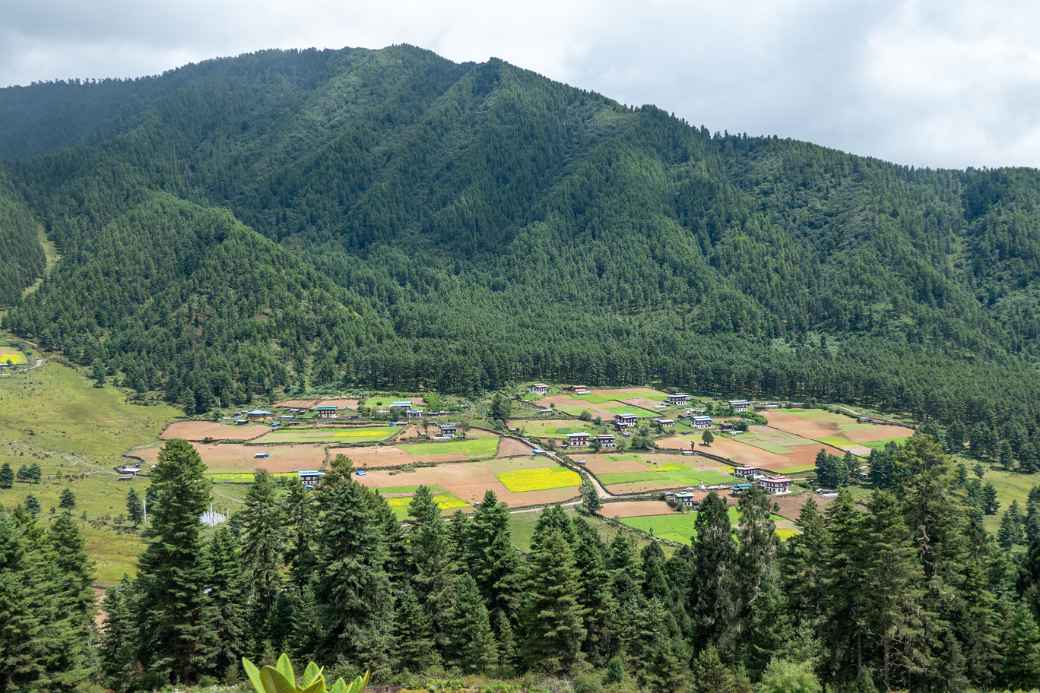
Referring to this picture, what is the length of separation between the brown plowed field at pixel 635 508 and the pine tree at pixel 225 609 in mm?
54104

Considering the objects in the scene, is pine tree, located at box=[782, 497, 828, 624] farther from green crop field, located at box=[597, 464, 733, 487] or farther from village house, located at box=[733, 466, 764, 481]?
village house, located at box=[733, 466, 764, 481]

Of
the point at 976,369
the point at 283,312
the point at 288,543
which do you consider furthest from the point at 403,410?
the point at 976,369

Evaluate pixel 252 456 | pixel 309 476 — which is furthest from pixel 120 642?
pixel 252 456

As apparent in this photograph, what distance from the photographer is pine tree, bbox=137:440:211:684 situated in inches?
1515

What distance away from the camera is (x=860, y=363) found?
186 meters

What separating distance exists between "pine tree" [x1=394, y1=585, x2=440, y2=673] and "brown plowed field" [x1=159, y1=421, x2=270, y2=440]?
9095 cm

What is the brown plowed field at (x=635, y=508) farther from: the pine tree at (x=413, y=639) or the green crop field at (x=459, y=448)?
the pine tree at (x=413, y=639)

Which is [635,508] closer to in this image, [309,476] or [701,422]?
[309,476]

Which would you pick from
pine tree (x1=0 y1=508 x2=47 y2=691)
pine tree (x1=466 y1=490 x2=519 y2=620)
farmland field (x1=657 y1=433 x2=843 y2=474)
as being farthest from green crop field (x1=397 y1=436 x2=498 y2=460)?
pine tree (x1=0 y1=508 x2=47 y2=691)

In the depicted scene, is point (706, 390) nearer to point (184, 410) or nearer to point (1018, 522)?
point (1018, 522)

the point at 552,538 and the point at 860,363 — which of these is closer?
the point at 552,538

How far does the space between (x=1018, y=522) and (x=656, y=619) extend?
71.3 meters

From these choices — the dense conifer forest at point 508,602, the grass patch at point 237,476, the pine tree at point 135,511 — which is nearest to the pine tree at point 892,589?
the dense conifer forest at point 508,602

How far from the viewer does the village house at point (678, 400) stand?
16088 centimetres
